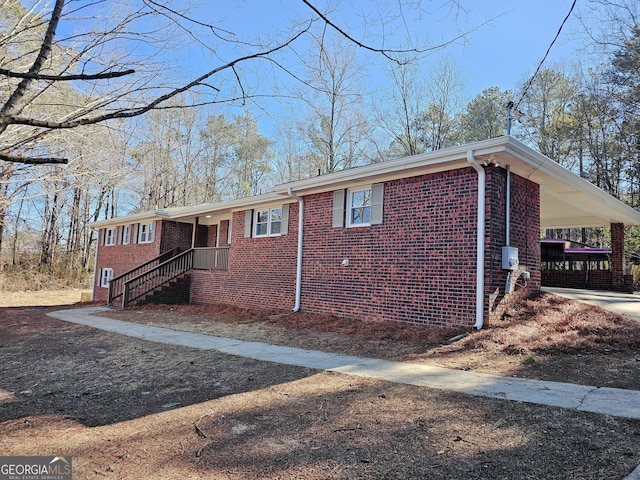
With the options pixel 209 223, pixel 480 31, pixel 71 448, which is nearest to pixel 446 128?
pixel 209 223

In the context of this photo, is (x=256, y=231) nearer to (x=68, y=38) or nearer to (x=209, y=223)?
(x=209, y=223)

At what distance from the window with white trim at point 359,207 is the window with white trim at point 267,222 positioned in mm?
3205

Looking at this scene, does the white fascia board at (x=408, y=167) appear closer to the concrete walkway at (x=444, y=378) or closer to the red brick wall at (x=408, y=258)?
the red brick wall at (x=408, y=258)

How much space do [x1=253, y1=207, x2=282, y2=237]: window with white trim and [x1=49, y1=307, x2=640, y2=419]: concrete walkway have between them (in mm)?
5143

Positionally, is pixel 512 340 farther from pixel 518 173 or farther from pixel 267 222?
pixel 267 222

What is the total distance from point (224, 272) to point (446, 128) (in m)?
16.8

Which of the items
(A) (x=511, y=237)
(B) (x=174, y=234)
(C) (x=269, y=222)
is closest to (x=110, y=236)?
(B) (x=174, y=234)

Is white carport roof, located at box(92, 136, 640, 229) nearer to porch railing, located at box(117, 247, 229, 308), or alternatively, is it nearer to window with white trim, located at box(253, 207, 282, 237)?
window with white trim, located at box(253, 207, 282, 237)

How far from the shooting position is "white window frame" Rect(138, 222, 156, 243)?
18.7 meters

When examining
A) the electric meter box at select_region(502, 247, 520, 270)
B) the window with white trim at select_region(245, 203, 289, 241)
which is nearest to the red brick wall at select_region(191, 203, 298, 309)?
the window with white trim at select_region(245, 203, 289, 241)

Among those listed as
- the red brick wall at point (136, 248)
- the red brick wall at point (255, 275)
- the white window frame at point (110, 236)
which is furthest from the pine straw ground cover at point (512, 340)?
the white window frame at point (110, 236)

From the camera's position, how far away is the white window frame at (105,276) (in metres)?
21.5

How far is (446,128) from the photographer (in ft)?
79.0
